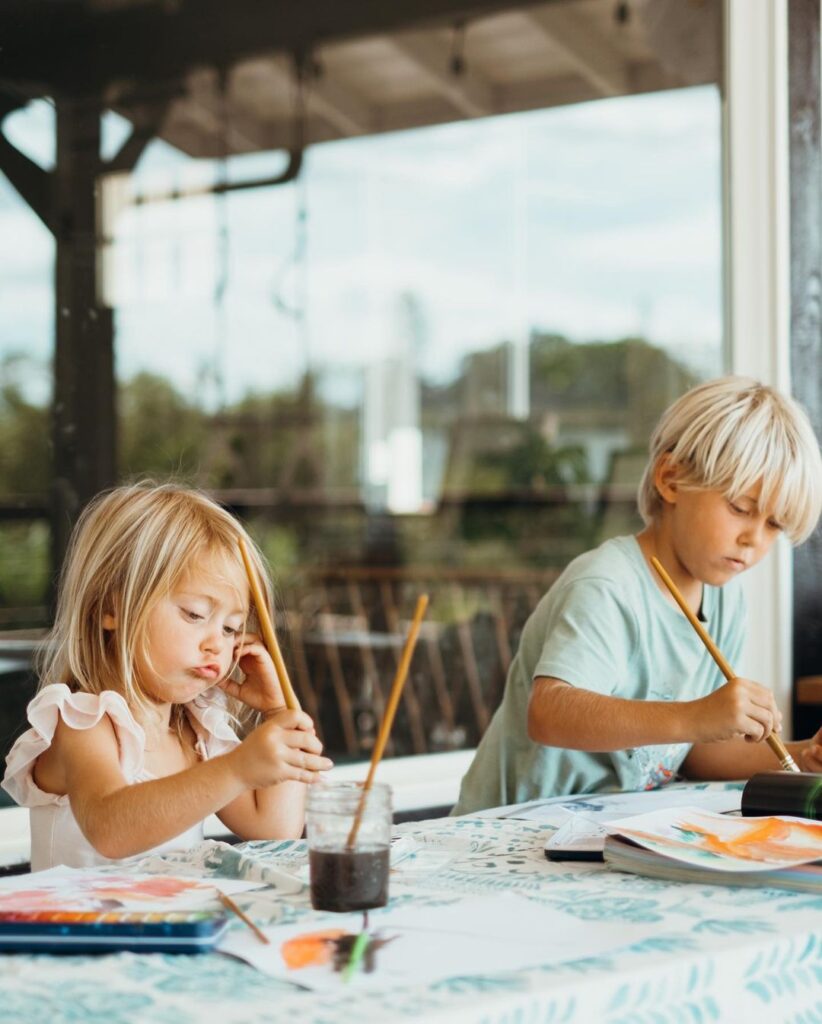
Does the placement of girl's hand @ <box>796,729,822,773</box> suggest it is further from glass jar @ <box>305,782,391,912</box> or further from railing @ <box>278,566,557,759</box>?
railing @ <box>278,566,557,759</box>

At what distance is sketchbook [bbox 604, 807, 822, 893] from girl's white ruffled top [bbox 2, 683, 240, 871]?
421 millimetres

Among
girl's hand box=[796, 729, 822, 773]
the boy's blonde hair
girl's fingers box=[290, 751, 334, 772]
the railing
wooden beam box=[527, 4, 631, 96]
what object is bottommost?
the railing

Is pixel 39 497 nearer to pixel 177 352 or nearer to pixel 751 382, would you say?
pixel 751 382

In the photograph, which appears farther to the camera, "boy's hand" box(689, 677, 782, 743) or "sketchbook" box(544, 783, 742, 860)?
"boy's hand" box(689, 677, 782, 743)

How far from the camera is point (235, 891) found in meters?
1.07

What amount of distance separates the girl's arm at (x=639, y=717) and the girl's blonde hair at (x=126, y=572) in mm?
379

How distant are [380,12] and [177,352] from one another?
2860mm

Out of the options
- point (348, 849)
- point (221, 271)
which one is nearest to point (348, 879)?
point (348, 849)

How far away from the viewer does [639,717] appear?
1478mm

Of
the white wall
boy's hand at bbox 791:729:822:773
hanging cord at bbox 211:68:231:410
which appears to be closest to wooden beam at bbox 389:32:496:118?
hanging cord at bbox 211:68:231:410

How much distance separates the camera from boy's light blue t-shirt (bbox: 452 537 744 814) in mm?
1638

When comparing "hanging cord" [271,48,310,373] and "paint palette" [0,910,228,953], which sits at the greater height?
"hanging cord" [271,48,310,373]

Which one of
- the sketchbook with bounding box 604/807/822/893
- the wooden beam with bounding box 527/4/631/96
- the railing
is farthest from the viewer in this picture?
the wooden beam with bounding box 527/4/631/96

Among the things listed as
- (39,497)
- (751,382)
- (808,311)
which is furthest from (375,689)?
(751,382)
